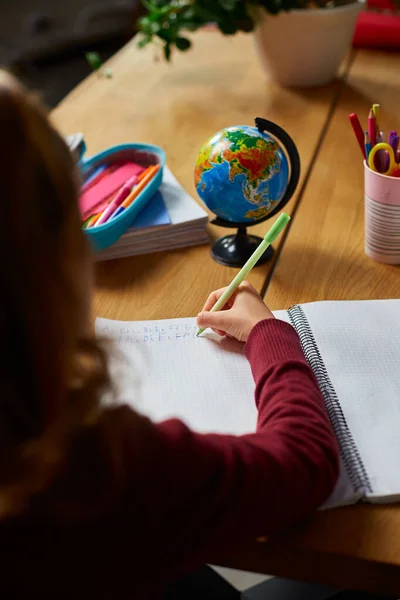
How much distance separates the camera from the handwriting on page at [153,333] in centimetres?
83

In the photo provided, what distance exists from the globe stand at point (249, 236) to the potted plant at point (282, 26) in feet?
1.72

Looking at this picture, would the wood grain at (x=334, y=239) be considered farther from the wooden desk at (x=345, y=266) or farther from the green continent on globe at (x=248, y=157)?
the green continent on globe at (x=248, y=157)

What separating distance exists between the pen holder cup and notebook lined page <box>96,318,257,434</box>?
29cm

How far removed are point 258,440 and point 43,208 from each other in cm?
30

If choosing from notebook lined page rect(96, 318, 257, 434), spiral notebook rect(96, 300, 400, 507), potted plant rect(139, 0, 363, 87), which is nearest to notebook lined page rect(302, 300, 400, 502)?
spiral notebook rect(96, 300, 400, 507)

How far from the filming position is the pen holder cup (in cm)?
91

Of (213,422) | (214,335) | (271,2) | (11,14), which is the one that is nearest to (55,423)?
(213,422)

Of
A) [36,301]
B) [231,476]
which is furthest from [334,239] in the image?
[36,301]

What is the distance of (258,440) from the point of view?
2.05ft

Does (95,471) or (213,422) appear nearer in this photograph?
(95,471)

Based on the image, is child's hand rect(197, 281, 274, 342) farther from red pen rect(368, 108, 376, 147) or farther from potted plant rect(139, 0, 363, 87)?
potted plant rect(139, 0, 363, 87)

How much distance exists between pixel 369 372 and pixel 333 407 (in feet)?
0.26

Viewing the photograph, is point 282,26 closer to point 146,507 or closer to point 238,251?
point 238,251

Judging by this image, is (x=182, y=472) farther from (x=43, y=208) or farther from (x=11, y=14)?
(x=11, y=14)
